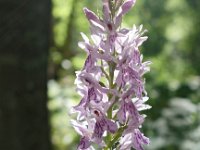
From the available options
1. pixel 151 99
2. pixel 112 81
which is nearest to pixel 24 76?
pixel 151 99

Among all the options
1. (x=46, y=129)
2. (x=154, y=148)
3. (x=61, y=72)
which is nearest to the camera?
(x=154, y=148)

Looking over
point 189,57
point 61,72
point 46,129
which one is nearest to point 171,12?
point 189,57

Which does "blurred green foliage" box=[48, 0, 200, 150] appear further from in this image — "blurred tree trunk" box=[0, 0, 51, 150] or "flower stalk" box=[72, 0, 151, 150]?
"blurred tree trunk" box=[0, 0, 51, 150]

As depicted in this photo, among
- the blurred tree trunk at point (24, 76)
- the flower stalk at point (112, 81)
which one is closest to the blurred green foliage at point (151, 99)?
the flower stalk at point (112, 81)

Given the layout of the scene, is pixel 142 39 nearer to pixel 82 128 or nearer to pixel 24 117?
pixel 82 128

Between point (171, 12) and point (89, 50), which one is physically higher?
point (171, 12)

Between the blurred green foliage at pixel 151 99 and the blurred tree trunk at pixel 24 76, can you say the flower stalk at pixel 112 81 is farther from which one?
the blurred tree trunk at pixel 24 76

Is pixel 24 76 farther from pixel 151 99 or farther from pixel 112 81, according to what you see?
pixel 112 81
